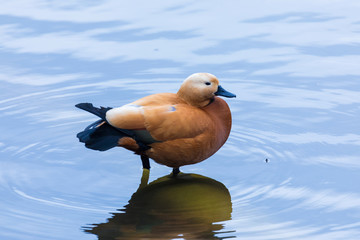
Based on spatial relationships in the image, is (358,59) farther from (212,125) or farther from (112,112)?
(112,112)

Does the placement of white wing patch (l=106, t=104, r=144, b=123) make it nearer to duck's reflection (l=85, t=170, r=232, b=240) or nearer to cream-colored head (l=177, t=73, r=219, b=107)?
cream-colored head (l=177, t=73, r=219, b=107)

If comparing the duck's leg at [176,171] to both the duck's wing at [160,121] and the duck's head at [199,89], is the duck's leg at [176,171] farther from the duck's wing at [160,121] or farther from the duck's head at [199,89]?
the duck's head at [199,89]

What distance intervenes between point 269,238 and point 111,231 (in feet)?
3.85

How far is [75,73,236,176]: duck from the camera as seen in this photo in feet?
21.6

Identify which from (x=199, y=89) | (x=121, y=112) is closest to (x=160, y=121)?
(x=121, y=112)

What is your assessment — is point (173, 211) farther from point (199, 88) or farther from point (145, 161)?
point (199, 88)

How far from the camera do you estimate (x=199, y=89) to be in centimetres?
674

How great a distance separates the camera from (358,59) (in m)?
9.13

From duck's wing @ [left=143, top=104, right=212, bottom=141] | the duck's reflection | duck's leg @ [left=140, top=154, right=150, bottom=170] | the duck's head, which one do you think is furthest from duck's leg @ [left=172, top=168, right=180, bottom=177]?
the duck's head

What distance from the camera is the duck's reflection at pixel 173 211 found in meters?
5.94

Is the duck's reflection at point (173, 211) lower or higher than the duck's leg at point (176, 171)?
lower

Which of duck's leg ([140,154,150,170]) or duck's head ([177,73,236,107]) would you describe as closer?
duck's head ([177,73,236,107])

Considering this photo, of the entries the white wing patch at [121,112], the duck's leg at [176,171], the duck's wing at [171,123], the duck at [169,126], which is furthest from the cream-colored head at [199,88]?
the duck's leg at [176,171]

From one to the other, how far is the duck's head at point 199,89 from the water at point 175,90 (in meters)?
0.66
